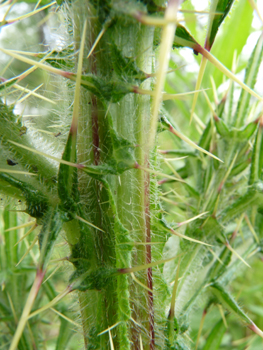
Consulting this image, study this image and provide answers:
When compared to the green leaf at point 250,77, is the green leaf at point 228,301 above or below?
below

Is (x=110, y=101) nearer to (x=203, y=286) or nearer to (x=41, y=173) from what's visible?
(x=41, y=173)

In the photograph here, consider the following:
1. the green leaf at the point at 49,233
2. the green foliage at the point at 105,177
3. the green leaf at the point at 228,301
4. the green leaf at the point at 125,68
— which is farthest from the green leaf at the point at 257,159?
the green leaf at the point at 49,233

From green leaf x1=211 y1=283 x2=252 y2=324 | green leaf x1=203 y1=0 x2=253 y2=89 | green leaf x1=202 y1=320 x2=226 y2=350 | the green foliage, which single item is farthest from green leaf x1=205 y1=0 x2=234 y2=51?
green leaf x1=202 y1=320 x2=226 y2=350

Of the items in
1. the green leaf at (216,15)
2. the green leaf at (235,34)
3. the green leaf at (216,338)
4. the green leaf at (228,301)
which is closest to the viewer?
the green leaf at (216,15)

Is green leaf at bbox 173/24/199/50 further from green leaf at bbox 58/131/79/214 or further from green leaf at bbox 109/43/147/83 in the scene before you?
green leaf at bbox 58/131/79/214

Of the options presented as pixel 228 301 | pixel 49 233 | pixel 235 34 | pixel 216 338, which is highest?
pixel 235 34

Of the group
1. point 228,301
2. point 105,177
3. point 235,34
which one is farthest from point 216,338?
point 235,34

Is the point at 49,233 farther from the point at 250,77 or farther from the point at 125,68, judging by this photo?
the point at 250,77

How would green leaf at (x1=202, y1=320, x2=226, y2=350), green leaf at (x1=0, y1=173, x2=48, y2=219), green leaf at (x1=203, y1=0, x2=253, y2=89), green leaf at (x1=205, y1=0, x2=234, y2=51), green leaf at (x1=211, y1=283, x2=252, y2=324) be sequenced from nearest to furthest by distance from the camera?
green leaf at (x1=205, y1=0, x2=234, y2=51) < green leaf at (x1=0, y1=173, x2=48, y2=219) < green leaf at (x1=211, y1=283, x2=252, y2=324) < green leaf at (x1=202, y1=320, x2=226, y2=350) < green leaf at (x1=203, y1=0, x2=253, y2=89)

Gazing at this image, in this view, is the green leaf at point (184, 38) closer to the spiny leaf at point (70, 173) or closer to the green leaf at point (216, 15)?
the green leaf at point (216, 15)

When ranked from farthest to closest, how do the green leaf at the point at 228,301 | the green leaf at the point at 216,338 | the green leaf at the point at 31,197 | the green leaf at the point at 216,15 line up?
the green leaf at the point at 216,338 < the green leaf at the point at 228,301 < the green leaf at the point at 31,197 < the green leaf at the point at 216,15

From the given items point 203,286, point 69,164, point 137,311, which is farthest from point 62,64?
point 203,286

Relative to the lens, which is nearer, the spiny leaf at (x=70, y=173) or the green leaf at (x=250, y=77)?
the spiny leaf at (x=70, y=173)
